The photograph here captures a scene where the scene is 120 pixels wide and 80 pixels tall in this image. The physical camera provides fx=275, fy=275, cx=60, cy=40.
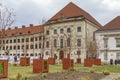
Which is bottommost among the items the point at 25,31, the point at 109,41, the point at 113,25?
the point at 109,41

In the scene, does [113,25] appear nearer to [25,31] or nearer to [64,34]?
[64,34]

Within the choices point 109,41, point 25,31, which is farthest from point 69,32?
point 25,31

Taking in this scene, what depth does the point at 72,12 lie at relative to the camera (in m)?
68.0

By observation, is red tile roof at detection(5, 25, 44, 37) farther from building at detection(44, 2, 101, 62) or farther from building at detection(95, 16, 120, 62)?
building at detection(95, 16, 120, 62)

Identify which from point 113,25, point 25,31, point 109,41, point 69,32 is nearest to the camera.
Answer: point 109,41

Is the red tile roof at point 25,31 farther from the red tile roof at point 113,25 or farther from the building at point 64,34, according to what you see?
the red tile roof at point 113,25

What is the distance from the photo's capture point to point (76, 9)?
68750mm

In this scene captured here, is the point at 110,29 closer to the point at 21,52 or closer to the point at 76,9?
the point at 76,9

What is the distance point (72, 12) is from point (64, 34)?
7441 mm

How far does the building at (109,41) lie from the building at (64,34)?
5843 millimetres

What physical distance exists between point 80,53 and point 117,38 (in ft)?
35.3

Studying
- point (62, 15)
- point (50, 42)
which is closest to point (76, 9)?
point (62, 15)

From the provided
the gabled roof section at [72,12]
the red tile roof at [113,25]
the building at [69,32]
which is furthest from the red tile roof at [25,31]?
the red tile roof at [113,25]

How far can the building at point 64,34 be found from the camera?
2503 inches
